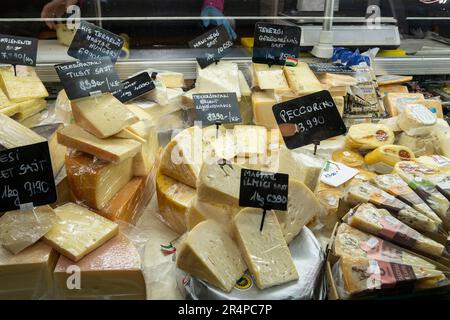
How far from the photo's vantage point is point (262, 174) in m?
1.21

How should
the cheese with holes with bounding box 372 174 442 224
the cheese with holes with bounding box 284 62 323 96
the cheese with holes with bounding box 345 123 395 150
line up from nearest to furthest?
1. the cheese with holes with bounding box 372 174 442 224
2. the cheese with holes with bounding box 345 123 395 150
3. the cheese with holes with bounding box 284 62 323 96

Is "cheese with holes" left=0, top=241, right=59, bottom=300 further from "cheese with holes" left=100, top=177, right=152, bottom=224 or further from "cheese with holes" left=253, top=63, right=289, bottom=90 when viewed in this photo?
"cheese with holes" left=253, top=63, right=289, bottom=90

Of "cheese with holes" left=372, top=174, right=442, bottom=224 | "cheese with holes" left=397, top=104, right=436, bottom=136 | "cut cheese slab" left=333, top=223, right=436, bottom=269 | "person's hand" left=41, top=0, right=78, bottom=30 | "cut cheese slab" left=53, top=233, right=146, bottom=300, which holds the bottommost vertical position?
"cut cheese slab" left=53, top=233, right=146, bottom=300

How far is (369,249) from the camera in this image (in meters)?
1.27

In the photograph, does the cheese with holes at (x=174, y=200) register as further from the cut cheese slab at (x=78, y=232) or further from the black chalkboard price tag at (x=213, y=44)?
the black chalkboard price tag at (x=213, y=44)

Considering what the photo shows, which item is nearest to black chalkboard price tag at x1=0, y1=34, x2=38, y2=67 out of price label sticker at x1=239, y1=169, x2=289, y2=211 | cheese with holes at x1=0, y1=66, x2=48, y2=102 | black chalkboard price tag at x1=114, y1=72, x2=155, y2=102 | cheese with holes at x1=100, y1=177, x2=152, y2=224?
cheese with holes at x1=0, y1=66, x2=48, y2=102

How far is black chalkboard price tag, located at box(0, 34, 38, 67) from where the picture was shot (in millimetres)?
1983

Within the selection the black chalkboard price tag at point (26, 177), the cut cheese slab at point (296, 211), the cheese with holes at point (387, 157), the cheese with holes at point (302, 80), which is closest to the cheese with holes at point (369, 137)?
the cheese with holes at point (387, 157)

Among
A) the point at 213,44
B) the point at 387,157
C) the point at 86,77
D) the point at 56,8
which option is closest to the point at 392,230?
the point at 387,157

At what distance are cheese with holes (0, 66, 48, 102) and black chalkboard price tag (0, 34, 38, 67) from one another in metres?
0.06

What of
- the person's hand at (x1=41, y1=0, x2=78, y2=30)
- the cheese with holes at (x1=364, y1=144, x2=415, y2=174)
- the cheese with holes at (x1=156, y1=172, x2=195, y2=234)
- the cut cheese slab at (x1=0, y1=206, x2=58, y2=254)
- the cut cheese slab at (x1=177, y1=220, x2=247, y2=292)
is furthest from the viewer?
the person's hand at (x1=41, y1=0, x2=78, y2=30)

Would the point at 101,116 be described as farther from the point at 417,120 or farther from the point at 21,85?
the point at 417,120

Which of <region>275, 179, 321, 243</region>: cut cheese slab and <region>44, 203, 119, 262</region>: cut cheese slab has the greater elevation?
<region>275, 179, 321, 243</region>: cut cheese slab
